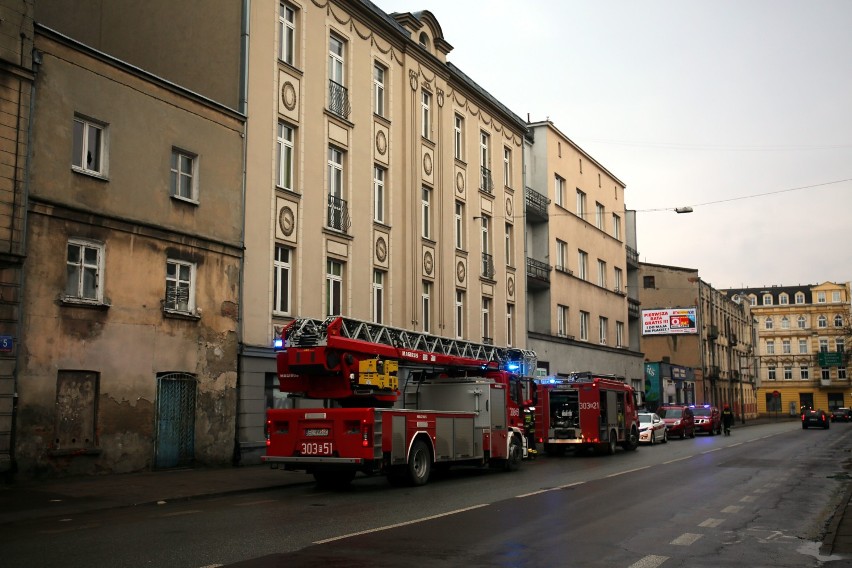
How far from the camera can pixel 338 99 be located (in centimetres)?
2756

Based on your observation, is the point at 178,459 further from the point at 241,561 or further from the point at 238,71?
the point at 241,561

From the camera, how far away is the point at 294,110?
1000 inches

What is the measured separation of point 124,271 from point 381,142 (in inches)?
483

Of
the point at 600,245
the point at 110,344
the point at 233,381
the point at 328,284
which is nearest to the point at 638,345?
the point at 600,245

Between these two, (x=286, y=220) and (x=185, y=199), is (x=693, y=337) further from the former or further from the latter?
(x=185, y=199)

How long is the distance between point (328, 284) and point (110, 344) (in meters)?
8.50

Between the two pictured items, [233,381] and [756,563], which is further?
[233,381]

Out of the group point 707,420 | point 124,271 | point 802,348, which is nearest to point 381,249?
point 124,271

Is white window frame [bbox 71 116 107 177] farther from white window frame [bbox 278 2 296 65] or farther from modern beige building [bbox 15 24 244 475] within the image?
white window frame [bbox 278 2 296 65]

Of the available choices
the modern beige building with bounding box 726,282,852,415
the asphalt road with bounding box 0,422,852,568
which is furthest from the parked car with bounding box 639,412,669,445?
the modern beige building with bounding box 726,282,852,415

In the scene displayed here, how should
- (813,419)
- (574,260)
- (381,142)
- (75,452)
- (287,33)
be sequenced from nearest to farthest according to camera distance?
1. (75,452)
2. (287,33)
3. (381,142)
4. (574,260)
5. (813,419)

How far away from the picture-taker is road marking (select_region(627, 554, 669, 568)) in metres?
8.91

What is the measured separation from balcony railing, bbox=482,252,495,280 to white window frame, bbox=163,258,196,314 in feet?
56.5

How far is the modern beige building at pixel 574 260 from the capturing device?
43562 mm
